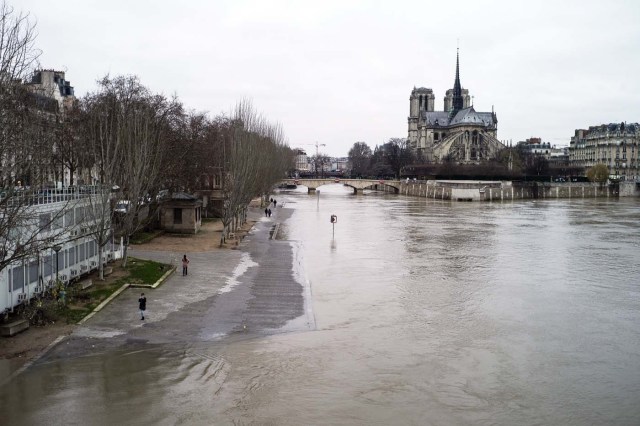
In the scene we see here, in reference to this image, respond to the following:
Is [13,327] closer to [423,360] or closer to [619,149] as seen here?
[423,360]

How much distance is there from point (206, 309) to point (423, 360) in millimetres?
8882

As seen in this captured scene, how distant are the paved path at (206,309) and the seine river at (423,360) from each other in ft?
2.95

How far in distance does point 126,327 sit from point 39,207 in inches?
242

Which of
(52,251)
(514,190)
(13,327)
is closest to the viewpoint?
(13,327)

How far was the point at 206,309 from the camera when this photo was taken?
23641 mm

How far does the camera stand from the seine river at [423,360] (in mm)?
15336

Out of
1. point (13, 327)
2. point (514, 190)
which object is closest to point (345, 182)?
point (514, 190)

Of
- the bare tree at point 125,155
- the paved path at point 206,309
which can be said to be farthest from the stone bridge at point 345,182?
the paved path at point 206,309

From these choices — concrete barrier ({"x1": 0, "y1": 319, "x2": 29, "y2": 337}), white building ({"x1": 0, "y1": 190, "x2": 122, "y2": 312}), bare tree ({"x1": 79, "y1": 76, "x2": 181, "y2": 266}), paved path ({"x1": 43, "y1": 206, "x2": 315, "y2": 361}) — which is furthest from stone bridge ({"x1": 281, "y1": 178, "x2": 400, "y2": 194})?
concrete barrier ({"x1": 0, "y1": 319, "x2": 29, "y2": 337})

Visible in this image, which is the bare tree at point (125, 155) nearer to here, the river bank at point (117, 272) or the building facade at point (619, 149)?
the river bank at point (117, 272)

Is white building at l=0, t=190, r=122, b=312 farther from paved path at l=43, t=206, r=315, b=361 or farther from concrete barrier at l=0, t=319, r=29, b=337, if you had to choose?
paved path at l=43, t=206, r=315, b=361

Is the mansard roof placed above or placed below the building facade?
above

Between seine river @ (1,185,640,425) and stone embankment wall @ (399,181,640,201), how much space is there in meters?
74.1

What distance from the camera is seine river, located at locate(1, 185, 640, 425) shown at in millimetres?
15336
